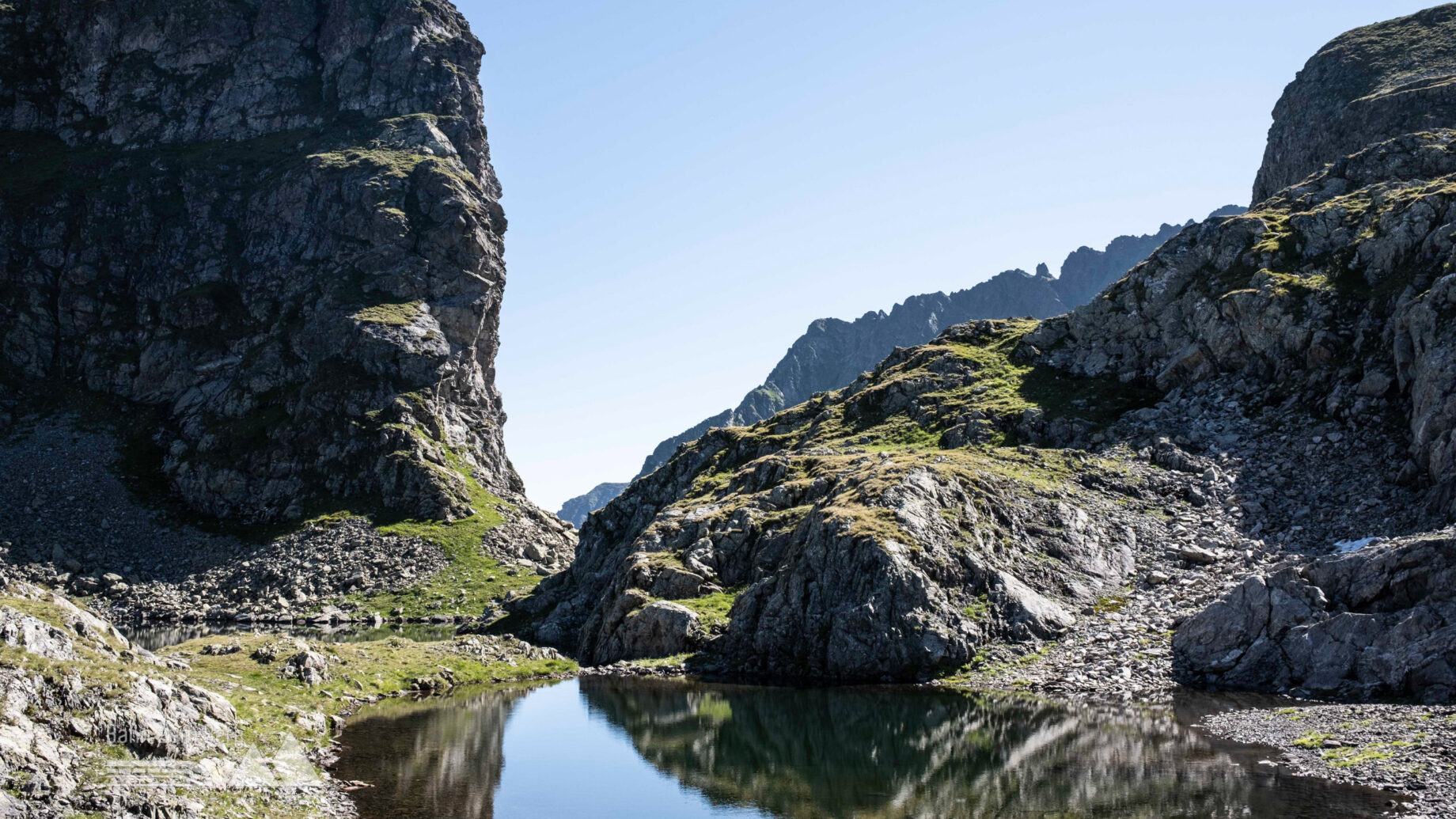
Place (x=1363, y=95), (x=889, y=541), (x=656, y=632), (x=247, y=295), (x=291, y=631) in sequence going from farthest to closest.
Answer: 1. (x=247, y=295)
2. (x=1363, y=95)
3. (x=291, y=631)
4. (x=656, y=632)
5. (x=889, y=541)

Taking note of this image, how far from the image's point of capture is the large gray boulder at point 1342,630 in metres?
41.7

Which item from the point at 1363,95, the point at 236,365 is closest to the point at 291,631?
the point at 236,365

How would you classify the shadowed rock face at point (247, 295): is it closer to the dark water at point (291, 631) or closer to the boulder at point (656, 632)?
the dark water at point (291, 631)

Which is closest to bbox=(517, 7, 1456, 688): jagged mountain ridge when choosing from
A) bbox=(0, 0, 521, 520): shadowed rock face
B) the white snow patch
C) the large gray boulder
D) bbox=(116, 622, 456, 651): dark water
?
the large gray boulder

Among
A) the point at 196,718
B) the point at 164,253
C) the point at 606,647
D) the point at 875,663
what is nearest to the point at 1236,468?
the point at 875,663

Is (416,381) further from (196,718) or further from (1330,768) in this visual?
(1330,768)

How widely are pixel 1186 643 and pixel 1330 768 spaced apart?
64.9 ft

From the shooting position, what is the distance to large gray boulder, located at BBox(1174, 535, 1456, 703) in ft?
137

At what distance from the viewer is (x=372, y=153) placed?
196125 mm

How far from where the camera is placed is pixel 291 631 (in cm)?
9881

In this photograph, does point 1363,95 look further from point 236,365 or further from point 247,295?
point 247,295

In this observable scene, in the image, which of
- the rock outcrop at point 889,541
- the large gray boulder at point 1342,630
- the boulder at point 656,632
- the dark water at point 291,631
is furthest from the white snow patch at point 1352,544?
the dark water at point 291,631

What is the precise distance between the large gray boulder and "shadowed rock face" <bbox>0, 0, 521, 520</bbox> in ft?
395

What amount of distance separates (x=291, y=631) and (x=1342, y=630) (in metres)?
95.5
